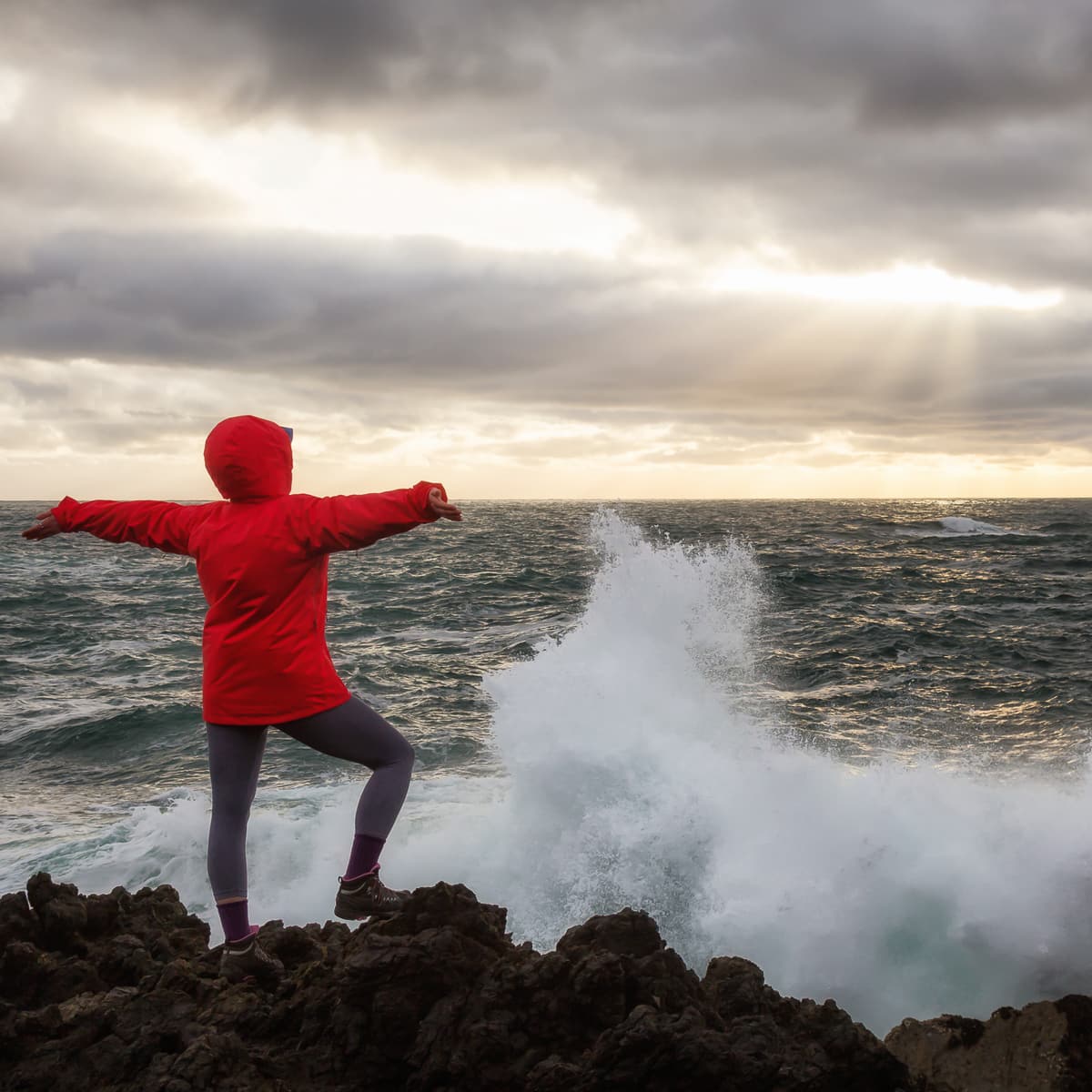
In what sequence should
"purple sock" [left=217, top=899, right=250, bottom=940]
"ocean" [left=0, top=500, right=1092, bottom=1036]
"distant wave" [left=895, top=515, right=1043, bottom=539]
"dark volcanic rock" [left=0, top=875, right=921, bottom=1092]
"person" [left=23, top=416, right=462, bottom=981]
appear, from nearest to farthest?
"dark volcanic rock" [left=0, top=875, right=921, bottom=1092]
"person" [left=23, top=416, right=462, bottom=981]
"purple sock" [left=217, top=899, right=250, bottom=940]
"ocean" [left=0, top=500, right=1092, bottom=1036]
"distant wave" [left=895, top=515, right=1043, bottom=539]

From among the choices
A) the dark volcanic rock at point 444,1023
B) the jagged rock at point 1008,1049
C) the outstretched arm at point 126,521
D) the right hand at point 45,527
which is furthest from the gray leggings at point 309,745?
the jagged rock at point 1008,1049

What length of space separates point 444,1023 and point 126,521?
1.94 metres

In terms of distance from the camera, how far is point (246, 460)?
3004 millimetres

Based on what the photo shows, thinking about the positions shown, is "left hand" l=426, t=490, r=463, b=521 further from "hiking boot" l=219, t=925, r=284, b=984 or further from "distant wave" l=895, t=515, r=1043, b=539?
"distant wave" l=895, t=515, r=1043, b=539

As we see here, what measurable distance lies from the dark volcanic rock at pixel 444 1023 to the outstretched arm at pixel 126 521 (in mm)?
1445

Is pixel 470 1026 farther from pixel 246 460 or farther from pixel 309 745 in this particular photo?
pixel 246 460

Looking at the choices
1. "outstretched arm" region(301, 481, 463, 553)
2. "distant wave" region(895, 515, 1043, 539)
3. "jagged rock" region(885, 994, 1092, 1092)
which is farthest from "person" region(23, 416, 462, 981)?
"distant wave" region(895, 515, 1043, 539)

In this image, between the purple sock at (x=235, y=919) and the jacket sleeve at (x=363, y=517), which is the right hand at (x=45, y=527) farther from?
the purple sock at (x=235, y=919)

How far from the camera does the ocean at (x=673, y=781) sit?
5406 millimetres

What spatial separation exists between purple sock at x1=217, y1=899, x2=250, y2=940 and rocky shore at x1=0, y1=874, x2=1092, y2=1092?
158 millimetres

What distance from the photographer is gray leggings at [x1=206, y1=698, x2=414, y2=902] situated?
301 centimetres

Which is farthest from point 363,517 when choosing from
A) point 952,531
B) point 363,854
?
point 952,531

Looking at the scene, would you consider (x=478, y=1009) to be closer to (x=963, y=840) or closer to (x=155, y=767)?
(x=963, y=840)

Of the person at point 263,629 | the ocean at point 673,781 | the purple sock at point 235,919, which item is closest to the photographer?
the person at point 263,629
